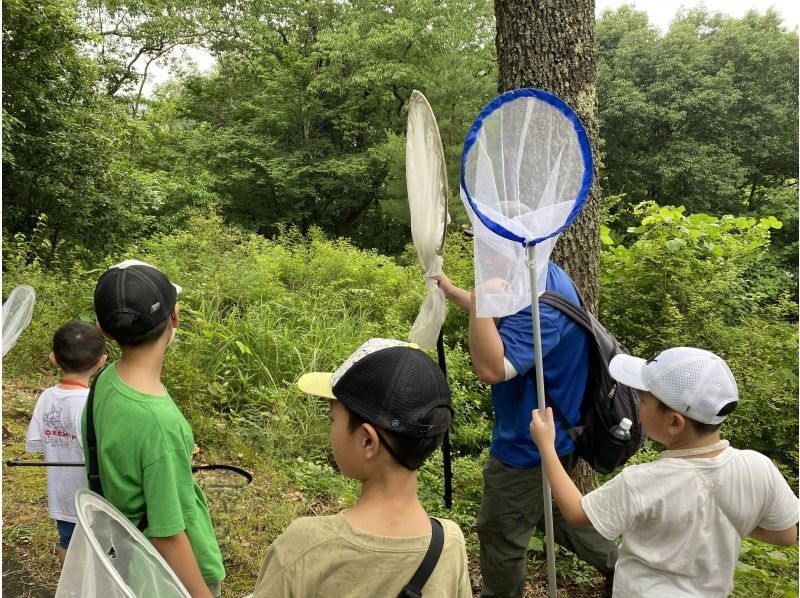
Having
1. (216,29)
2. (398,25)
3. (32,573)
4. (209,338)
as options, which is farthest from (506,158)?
(216,29)

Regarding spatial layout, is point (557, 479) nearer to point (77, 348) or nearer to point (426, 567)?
point (426, 567)

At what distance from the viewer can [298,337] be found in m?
5.53

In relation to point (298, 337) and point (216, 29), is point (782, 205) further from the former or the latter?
point (216, 29)

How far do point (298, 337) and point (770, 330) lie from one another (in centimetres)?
438

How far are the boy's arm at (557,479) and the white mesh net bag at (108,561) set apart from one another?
0.99 m

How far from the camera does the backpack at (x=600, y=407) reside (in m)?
2.07

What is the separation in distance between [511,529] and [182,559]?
120cm

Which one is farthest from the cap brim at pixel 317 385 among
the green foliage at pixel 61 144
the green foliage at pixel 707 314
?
the green foliage at pixel 61 144

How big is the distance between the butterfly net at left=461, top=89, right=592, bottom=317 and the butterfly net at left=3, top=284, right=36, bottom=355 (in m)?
1.86

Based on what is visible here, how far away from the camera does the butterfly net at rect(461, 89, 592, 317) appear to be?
6.04ft

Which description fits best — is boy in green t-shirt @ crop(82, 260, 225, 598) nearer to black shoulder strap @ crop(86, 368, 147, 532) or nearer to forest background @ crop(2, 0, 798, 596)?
black shoulder strap @ crop(86, 368, 147, 532)

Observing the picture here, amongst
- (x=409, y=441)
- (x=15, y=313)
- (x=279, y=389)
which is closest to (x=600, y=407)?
(x=409, y=441)

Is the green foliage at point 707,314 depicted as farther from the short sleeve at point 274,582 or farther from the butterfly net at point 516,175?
the short sleeve at point 274,582

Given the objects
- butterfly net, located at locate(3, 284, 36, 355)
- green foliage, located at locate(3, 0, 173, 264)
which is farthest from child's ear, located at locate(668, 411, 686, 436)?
green foliage, located at locate(3, 0, 173, 264)
